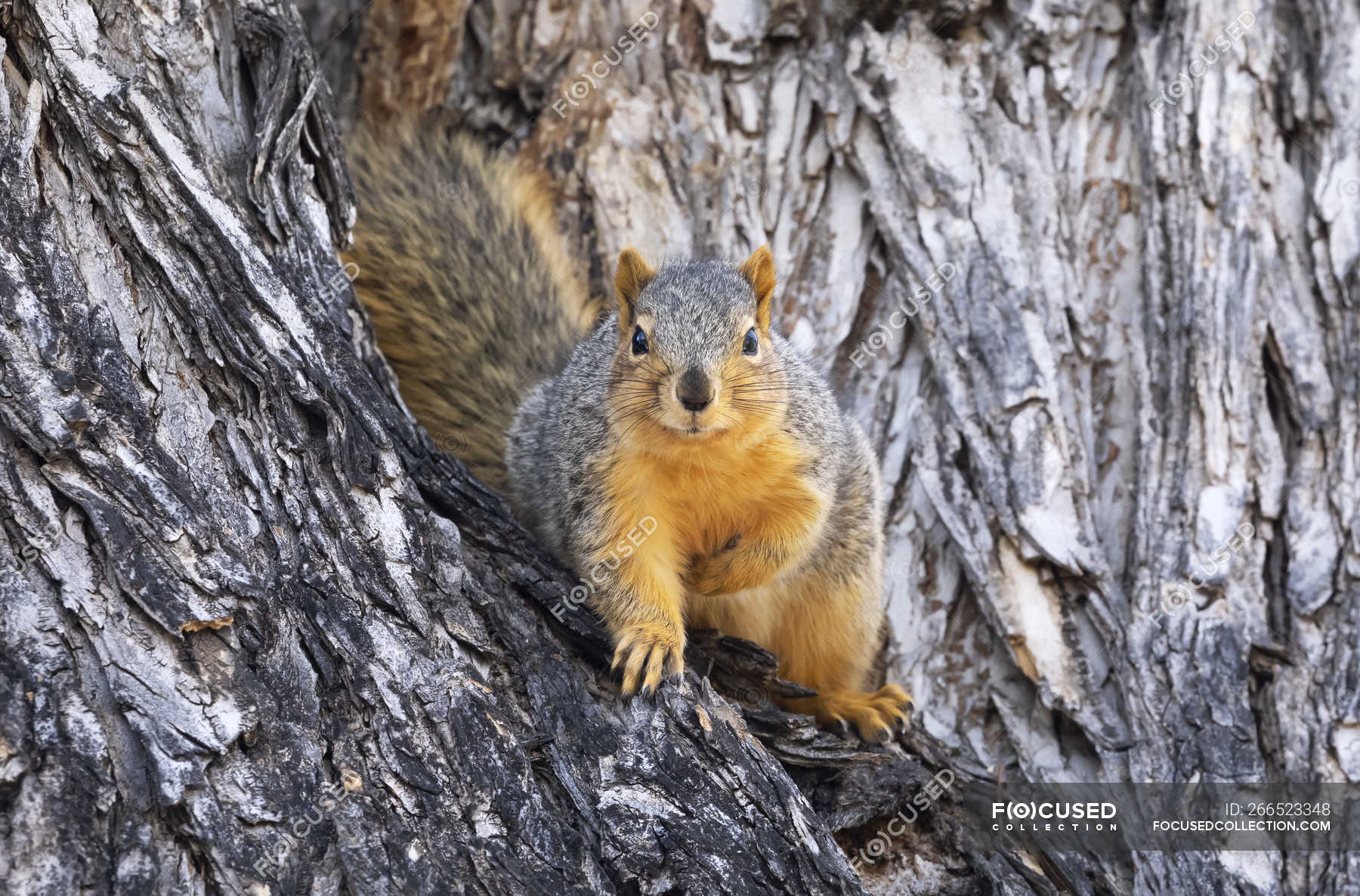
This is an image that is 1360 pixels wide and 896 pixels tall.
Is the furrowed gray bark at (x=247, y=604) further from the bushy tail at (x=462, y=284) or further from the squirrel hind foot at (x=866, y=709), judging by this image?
the bushy tail at (x=462, y=284)

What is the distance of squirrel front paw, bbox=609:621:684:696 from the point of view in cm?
231

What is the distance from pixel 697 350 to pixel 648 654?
614 millimetres

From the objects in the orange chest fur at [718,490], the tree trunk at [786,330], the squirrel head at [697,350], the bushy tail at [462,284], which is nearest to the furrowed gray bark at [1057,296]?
the tree trunk at [786,330]

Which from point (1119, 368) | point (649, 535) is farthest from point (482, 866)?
point (1119, 368)

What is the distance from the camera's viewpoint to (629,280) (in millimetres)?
2703

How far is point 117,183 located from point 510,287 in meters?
1.36

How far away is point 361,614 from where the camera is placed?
2096 millimetres

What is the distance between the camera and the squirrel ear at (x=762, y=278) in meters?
2.72

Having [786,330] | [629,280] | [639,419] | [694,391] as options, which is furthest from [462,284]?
[694,391]

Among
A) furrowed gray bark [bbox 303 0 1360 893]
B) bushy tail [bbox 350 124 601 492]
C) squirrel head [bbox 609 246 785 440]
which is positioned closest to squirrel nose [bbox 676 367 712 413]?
squirrel head [bbox 609 246 785 440]

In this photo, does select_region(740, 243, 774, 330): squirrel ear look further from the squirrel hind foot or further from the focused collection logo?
the focused collection logo

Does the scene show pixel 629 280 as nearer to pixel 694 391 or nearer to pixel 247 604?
pixel 694 391

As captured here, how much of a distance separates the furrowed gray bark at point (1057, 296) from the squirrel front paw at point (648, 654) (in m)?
0.70

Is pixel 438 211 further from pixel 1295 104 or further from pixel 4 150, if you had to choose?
pixel 1295 104
